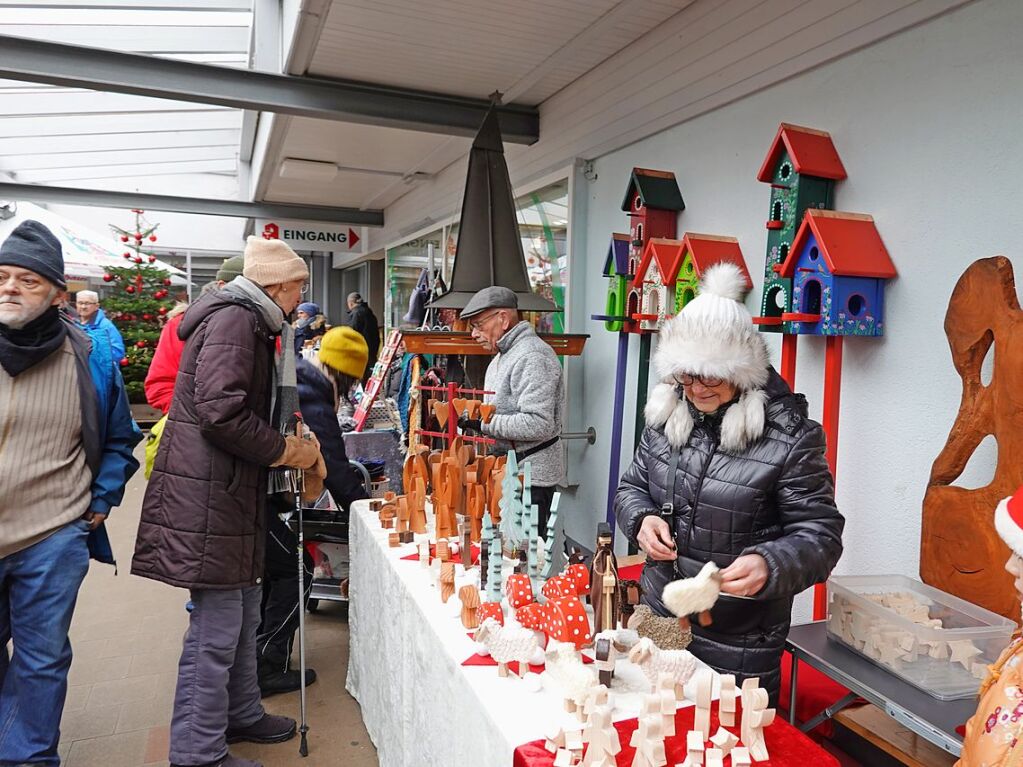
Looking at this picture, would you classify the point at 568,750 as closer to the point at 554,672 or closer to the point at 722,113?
the point at 554,672

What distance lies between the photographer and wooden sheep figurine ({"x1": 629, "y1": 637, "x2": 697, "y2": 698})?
1.39 metres

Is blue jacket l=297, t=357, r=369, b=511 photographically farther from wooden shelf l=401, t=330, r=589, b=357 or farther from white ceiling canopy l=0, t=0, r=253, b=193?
white ceiling canopy l=0, t=0, r=253, b=193

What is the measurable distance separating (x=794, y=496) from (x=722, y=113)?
2.17 metres

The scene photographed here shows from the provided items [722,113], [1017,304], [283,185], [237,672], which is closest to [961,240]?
[1017,304]

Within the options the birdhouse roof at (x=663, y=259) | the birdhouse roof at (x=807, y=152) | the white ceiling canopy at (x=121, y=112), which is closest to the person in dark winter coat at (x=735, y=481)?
the birdhouse roof at (x=807, y=152)

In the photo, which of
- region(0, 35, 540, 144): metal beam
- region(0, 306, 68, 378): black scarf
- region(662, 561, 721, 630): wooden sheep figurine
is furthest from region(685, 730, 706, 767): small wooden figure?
region(0, 35, 540, 144): metal beam

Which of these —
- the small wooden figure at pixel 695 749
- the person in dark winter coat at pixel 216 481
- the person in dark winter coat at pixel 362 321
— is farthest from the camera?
the person in dark winter coat at pixel 362 321

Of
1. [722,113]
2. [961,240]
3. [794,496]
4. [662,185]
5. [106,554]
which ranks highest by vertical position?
[722,113]

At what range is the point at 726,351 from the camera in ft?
5.38

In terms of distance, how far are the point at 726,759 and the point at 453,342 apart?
9.24 feet

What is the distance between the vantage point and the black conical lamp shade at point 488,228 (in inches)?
157

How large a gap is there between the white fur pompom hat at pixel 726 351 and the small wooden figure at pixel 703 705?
0.63m

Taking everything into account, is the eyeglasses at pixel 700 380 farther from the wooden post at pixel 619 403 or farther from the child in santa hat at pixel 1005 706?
the wooden post at pixel 619 403

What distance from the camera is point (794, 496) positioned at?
63.8 inches
